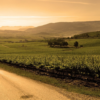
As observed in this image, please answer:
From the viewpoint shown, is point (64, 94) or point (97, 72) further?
point (97, 72)

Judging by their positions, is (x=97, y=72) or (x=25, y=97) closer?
(x=25, y=97)

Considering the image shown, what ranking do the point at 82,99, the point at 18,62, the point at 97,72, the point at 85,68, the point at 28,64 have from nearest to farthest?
the point at 82,99 → the point at 97,72 → the point at 85,68 → the point at 28,64 → the point at 18,62

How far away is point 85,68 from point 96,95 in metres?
→ 8.19

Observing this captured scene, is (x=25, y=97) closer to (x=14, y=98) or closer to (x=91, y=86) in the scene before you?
(x=14, y=98)

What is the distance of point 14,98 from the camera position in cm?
1352

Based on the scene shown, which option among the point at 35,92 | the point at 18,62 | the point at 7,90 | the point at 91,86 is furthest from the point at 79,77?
the point at 18,62

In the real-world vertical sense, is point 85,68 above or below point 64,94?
above

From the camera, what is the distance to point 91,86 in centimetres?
1752

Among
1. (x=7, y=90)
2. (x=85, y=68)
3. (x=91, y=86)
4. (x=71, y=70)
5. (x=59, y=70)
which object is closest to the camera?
(x=7, y=90)

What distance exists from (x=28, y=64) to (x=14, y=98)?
1789 cm

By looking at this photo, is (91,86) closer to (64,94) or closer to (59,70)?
(64,94)

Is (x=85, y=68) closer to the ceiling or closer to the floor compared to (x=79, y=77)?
closer to the ceiling

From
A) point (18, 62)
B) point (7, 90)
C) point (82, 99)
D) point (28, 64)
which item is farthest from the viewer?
point (18, 62)

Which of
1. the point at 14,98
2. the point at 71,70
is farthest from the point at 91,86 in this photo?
the point at 14,98
